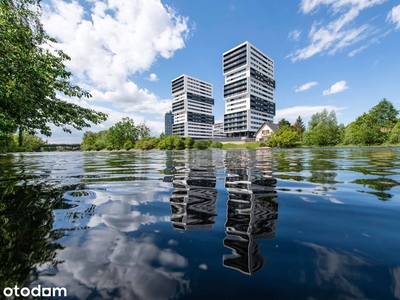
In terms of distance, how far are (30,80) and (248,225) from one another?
9.54 meters

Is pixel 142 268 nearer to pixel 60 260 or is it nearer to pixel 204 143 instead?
pixel 60 260

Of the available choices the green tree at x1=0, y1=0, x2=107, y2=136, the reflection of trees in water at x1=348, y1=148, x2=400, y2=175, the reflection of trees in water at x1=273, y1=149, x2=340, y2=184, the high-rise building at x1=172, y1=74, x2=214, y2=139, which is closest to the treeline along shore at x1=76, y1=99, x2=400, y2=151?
the high-rise building at x1=172, y1=74, x2=214, y2=139

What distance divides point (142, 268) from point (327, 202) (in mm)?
3700

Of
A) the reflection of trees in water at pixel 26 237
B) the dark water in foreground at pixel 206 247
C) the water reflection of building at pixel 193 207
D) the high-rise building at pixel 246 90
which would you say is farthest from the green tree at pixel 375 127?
the reflection of trees in water at pixel 26 237

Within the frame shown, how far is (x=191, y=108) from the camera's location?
14525 cm

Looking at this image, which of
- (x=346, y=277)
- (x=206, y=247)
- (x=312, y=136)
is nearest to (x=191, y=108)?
(x=312, y=136)

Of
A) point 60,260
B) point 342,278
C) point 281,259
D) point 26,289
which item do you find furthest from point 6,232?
point 342,278

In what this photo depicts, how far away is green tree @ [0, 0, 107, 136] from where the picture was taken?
22.5ft

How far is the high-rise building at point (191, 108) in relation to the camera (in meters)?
143

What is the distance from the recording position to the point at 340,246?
2158mm

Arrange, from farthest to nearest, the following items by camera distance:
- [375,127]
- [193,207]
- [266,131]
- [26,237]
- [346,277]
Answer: [266,131]
[375,127]
[193,207]
[26,237]
[346,277]

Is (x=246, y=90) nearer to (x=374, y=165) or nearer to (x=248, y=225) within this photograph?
(x=374, y=165)

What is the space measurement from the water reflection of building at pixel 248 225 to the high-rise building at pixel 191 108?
449 ft

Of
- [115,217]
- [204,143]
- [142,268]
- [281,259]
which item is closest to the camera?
[142,268]
